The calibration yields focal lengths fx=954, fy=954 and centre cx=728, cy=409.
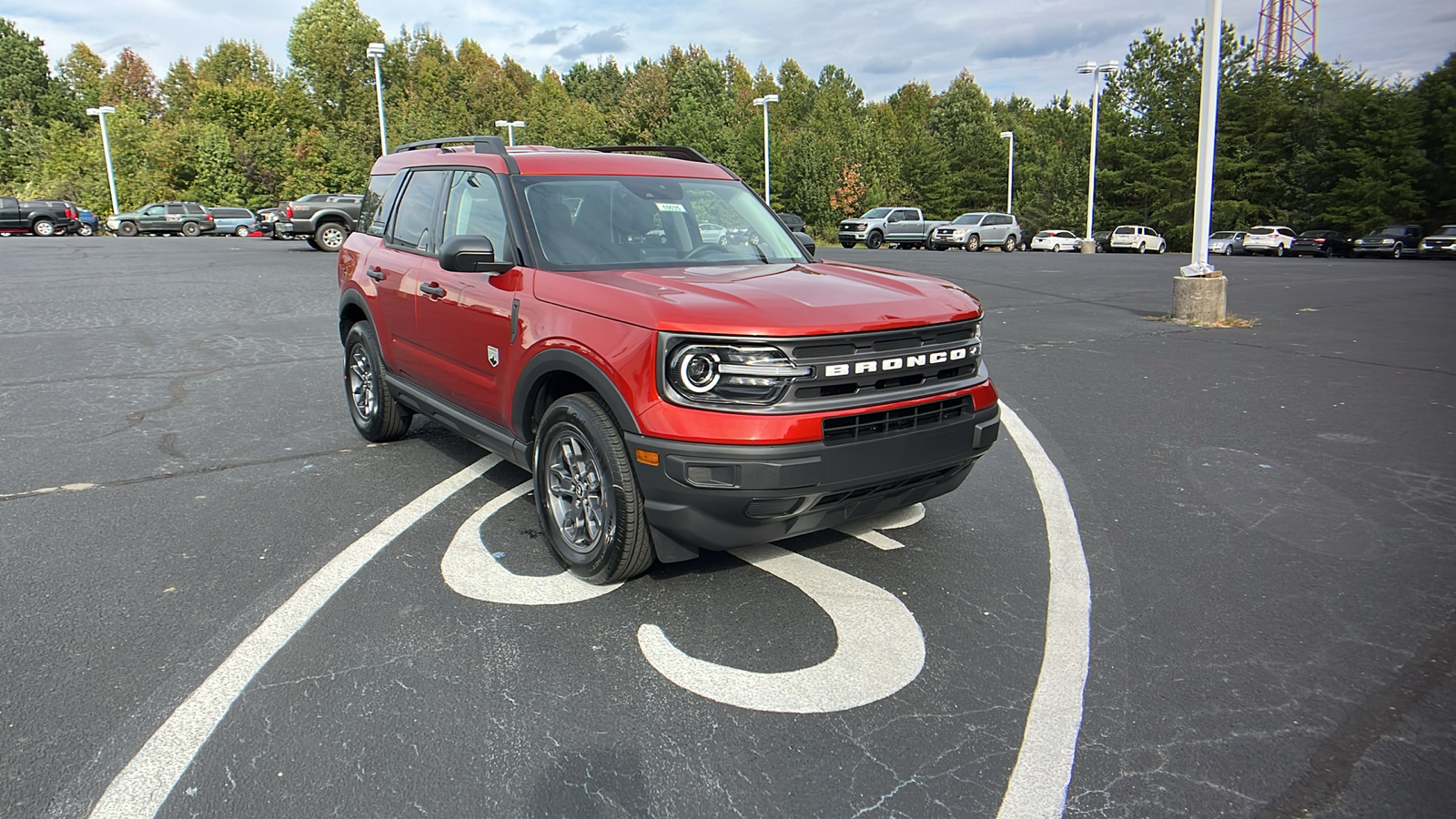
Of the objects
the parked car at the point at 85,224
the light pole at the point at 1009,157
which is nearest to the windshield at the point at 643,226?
the parked car at the point at 85,224

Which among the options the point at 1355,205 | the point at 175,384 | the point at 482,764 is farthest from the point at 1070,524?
the point at 1355,205

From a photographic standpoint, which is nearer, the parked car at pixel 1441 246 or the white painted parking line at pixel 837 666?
the white painted parking line at pixel 837 666

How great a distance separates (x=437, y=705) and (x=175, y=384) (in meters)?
6.86

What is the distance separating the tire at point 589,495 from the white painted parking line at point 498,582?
7 cm

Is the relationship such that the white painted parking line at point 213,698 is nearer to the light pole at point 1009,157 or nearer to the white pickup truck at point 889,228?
the white pickup truck at point 889,228

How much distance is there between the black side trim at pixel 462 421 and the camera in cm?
462

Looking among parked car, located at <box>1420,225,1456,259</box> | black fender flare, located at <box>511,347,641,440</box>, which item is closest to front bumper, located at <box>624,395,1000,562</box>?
black fender flare, located at <box>511,347,641,440</box>

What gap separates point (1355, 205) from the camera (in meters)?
52.2

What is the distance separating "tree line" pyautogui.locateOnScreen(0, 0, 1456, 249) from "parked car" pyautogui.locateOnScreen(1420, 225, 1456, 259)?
11338 millimetres

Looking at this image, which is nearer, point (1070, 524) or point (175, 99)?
point (1070, 524)

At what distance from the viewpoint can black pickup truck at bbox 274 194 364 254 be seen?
2731cm

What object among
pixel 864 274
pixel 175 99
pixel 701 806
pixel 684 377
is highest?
pixel 175 99

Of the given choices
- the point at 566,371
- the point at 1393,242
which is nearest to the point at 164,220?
the point at 566,371

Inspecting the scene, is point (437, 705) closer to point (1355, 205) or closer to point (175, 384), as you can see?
point (175, 384)
